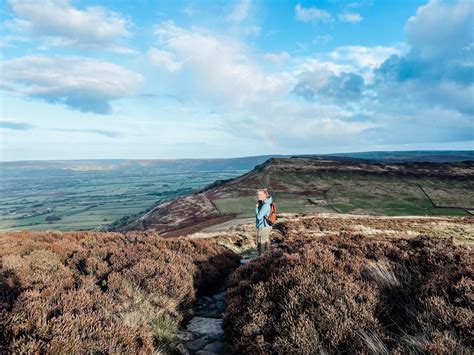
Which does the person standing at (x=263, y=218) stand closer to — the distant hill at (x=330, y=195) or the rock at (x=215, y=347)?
the rock at (x=215, y=347)

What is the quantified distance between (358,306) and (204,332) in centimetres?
308

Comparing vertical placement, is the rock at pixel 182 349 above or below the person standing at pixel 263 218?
below

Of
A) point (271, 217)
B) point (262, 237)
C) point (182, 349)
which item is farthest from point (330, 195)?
point (182, 349)

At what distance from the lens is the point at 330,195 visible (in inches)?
2315

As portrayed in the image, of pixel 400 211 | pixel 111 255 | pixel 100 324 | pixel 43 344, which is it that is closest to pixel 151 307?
pixel 100 324

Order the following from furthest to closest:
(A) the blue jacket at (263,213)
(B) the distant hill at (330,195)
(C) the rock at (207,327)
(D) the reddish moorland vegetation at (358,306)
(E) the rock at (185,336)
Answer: (B) the distant hill at (330,195), (A) the blue jacket at (263,213), (C) the rock at (207,327), (E) the rock at (185,336), (D) the reddish moorland vegetation at (358,306)

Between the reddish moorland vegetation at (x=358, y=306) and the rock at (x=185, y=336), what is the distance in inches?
32.1

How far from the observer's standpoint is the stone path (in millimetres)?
5406

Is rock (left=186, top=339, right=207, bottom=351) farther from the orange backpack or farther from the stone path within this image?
the orange backpack

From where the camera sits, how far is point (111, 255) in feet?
29.3

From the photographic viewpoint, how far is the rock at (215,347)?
5.38 meters

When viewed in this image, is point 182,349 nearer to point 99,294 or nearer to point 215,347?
point 215,347

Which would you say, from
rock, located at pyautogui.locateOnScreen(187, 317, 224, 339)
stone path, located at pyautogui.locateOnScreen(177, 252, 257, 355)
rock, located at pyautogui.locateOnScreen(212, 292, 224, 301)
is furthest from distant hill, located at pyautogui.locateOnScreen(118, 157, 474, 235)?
rock, located at pyautogui.locateOnScreen(187, 317, 224, 339)

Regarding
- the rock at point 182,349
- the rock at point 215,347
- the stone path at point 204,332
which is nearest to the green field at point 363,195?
the stone path at point 204,332
